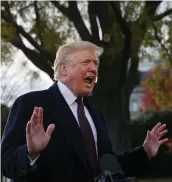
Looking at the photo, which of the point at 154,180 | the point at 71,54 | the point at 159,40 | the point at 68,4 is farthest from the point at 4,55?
the point at 71,54

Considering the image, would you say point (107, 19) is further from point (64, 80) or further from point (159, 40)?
point (64, 80)

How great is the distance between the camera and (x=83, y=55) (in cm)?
310

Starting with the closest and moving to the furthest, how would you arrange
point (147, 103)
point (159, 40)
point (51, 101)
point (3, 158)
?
point (3, 158)
point (51, 101)
point (159, 40)
point (147, 103)

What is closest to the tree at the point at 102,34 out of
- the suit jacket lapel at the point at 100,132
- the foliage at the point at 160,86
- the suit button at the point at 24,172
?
the foliage at the point at 160,86

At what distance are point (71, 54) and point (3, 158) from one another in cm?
75

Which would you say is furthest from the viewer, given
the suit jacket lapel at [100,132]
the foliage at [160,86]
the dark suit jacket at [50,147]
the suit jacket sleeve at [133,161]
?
the foliage at [160,86]

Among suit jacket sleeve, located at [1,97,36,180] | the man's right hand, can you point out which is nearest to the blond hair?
suit jacket sleeve, located at [1,97,36,180]

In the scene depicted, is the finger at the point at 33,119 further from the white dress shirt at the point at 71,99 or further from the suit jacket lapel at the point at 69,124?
the white dress shirt at the point at 71,99

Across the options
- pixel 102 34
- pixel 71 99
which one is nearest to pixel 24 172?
pixel 71 99

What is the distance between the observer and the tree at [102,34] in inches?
484

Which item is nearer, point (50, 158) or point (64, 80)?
point (50, 158)

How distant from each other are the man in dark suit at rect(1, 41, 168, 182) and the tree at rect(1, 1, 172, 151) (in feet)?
29.3

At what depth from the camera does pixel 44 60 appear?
13219 mm

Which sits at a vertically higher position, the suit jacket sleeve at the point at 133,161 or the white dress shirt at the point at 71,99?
the white dress shirt at the point at 71,99
